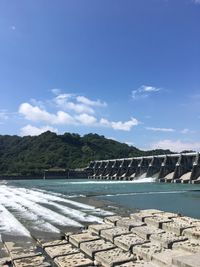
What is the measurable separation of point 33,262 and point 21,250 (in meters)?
3.20

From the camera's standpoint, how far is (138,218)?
2822cm

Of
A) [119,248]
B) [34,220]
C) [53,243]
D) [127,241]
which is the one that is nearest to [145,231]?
[127,241]

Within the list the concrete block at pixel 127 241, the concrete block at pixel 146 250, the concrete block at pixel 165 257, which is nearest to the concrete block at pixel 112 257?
the concrete block at pixel 146 250

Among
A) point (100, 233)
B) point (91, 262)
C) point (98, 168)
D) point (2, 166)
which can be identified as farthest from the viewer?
point (2, 166)

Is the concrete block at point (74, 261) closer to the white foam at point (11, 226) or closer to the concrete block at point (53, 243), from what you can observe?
the concrete block at point (53, 243)

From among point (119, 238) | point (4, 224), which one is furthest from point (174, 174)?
point (119, 238)

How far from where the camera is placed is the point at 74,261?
59.8ft

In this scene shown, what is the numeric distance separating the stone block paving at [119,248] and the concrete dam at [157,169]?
81.2m

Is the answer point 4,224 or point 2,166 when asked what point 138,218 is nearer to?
point 4,224

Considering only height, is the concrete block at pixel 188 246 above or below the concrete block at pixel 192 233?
below

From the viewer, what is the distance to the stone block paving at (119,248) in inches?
671

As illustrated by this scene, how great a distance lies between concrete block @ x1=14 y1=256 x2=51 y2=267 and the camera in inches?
692

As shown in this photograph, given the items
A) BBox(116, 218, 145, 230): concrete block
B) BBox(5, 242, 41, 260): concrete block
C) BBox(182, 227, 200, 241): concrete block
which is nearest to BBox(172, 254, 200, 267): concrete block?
BBox(182, 227, 200, 241): concrete block

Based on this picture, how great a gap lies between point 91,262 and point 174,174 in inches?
3816
